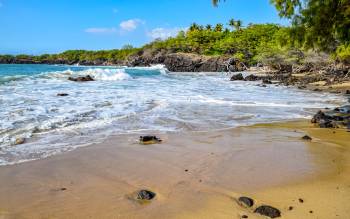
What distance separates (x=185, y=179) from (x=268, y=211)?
1681 millimetres

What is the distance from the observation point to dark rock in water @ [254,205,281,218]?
4.78 meters

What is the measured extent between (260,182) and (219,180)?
2.07ft

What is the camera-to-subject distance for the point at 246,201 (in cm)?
519

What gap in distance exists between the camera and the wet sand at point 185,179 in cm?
498

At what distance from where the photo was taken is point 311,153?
25.9 ft

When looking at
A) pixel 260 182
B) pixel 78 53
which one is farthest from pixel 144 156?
pixel 78 53

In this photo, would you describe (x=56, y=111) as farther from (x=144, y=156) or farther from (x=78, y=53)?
(x=78, y=53)

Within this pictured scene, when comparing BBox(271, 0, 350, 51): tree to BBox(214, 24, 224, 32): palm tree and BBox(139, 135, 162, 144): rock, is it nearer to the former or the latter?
BBox(139, 135, 162, 144): rock

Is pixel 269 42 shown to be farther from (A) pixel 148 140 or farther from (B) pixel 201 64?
(A) pixel 148 140

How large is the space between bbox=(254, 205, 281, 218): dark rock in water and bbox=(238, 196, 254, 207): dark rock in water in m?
0.21

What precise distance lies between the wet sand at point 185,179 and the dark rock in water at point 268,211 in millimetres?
90

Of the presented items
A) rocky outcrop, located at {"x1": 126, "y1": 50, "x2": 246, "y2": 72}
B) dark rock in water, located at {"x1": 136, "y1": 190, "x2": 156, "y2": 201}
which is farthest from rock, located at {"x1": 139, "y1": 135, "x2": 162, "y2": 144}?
rocky outcrop, located at {"x1": 126, "y1": 50, "x2": 246, "y2": 72}

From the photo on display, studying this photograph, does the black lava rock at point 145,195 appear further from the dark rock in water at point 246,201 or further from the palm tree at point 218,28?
the palm tree at point 218,28

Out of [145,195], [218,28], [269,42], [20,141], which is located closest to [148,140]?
[20,141]
